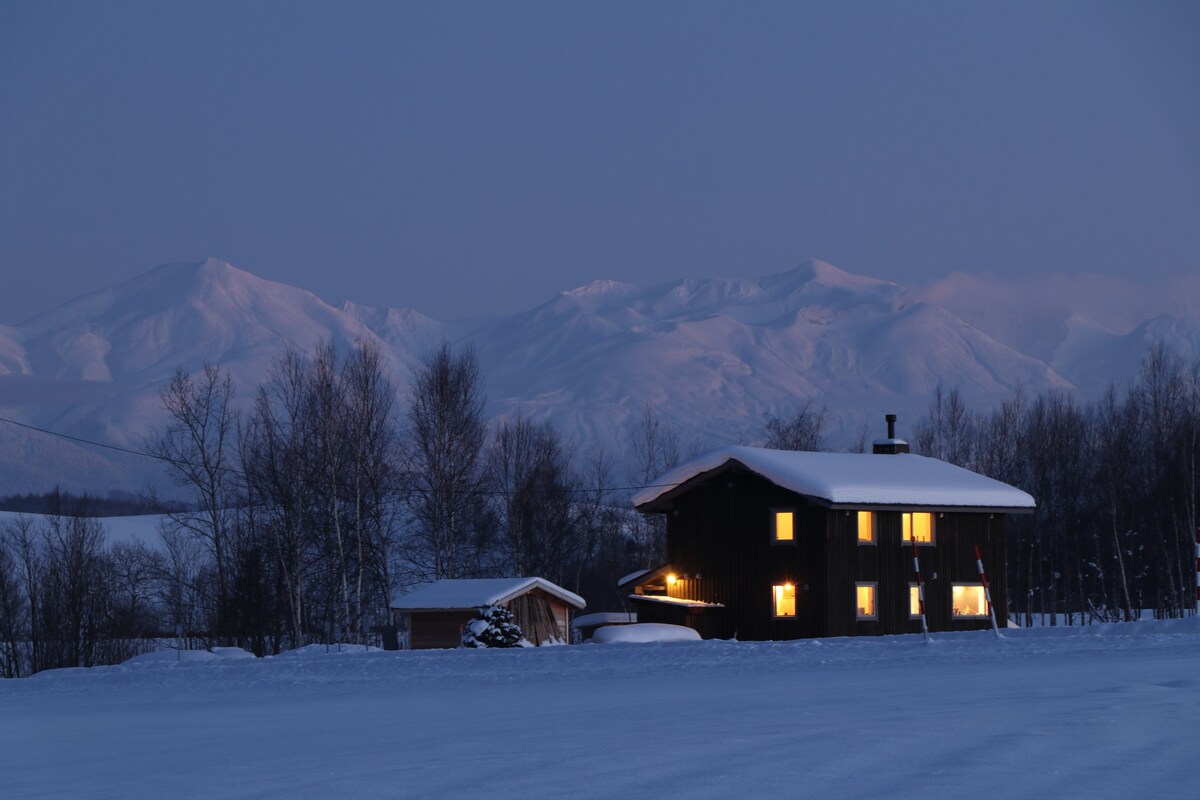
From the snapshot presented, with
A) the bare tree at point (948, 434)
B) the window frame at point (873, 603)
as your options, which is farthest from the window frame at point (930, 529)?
the bare tree at point (948, 434)

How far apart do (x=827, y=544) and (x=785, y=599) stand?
95.7 inches

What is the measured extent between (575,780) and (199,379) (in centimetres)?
5476

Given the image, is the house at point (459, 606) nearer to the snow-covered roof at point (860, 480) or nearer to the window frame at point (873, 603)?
the snow-covered roof at point (860, 480)

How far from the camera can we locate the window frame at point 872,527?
39.7 meters

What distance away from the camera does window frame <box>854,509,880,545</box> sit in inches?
1563

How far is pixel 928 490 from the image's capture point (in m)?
40.2

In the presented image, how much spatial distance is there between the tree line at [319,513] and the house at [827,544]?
40.8 ft

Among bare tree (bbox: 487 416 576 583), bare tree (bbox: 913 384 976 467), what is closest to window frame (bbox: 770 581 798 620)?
bare tree (bbox: 487 416 576 583)

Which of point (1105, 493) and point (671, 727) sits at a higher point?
point (1105, 493)

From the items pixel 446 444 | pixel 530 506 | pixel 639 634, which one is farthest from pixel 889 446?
pixel 530 506

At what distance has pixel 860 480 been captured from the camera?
3969 centimetres

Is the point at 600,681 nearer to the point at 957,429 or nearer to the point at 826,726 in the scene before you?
the point at 826,726

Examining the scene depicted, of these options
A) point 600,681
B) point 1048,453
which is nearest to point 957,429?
point 1048,453

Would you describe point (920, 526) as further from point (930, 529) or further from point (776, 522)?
point (776, 522)
